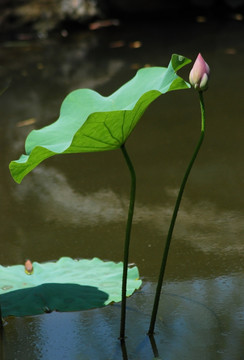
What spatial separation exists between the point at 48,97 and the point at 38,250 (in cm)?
223

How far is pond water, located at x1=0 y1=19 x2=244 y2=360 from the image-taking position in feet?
7.13

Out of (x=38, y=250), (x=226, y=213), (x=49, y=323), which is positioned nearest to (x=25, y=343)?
(x=49, y=323)

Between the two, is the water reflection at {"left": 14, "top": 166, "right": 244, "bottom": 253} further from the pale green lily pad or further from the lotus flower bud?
the lotus flower bud

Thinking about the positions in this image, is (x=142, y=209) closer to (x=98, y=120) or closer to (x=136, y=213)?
(x=136, y=213)

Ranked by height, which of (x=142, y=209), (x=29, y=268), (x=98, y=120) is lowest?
(x=142, y=209)

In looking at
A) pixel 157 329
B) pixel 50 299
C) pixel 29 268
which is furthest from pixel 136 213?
pixel 157 329

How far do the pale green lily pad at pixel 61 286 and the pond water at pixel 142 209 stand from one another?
44 millimetres

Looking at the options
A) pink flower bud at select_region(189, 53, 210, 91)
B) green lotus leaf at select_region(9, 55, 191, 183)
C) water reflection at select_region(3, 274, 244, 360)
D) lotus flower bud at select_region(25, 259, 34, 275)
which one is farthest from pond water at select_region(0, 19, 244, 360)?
pink flower bud at select_region(189, 53, 210, 91)

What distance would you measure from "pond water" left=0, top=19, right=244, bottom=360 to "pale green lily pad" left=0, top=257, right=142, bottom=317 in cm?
4

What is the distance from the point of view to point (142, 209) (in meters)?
3.14

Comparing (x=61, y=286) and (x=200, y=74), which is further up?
(x=200, y=74)

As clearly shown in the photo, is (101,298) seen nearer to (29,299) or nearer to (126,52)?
(29,299)

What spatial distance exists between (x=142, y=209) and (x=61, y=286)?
859mm

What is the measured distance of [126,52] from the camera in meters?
5.84
